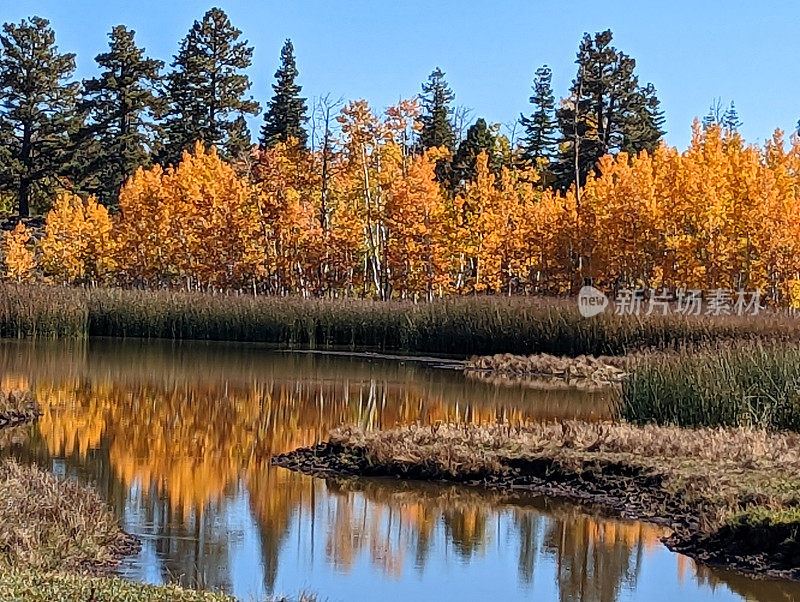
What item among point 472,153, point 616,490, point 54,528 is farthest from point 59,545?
point 472,153

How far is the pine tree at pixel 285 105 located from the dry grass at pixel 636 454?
4891 cm

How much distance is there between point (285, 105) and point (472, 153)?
1152 centimetres

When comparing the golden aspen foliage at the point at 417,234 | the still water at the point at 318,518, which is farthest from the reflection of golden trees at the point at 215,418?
the golden aspen foliage at the point at 417,234

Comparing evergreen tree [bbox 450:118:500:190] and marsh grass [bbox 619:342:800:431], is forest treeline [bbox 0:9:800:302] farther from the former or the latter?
marsh grass [bbox 619:342:800:431]

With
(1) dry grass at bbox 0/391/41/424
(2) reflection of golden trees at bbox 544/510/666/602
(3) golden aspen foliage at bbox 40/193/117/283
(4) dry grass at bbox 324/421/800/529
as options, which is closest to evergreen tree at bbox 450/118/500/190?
(3) golden aspen foliage at bbox 40/193/117/283

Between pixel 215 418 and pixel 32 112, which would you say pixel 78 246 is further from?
pixel 215 418

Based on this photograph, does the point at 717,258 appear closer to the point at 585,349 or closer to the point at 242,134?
the point at 585,349

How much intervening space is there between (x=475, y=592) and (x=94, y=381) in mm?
14956

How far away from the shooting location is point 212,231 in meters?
44.5

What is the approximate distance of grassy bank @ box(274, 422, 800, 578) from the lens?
9.24 meters

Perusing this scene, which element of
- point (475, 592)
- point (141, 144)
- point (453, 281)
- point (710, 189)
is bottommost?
point (475, 592)

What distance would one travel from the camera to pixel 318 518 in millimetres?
10477

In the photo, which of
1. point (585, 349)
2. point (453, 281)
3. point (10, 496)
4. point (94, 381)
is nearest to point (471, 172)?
point (453, 281)

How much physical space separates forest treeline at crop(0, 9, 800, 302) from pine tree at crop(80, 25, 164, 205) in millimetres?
126
